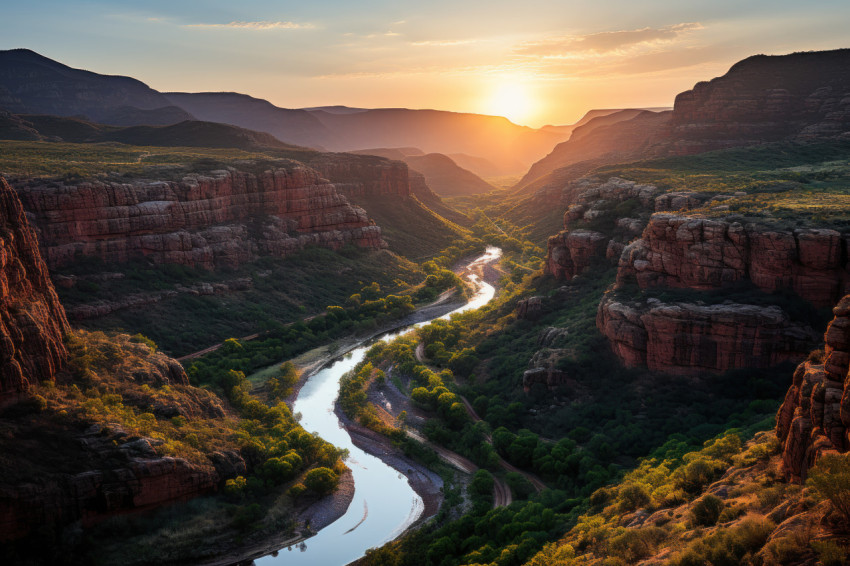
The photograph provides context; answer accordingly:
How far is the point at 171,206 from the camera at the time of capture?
297ft

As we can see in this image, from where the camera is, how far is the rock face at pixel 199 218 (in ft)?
258

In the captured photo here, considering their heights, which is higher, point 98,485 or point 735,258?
point 735,258

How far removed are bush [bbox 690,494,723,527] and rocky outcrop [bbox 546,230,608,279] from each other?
50.7 meters

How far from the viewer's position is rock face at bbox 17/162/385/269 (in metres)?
78.5

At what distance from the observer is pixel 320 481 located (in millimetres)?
50531

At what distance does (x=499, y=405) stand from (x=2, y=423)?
38.7m

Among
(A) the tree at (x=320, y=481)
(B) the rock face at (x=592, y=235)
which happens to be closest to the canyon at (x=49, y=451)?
(A) the tree at (x=320, y=481)

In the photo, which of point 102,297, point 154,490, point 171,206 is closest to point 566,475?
point 154,490

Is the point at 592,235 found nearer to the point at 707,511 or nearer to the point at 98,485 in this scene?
the point at 707,511

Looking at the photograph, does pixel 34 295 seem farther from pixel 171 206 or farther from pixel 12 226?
pixel 171 206

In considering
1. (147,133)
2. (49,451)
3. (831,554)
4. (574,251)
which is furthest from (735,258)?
(147,133)

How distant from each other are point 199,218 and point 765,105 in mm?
118603

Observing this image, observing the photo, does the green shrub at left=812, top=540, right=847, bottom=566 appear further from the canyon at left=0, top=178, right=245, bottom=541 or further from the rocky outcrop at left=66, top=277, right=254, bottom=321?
the rocky outcrop at left=66, top=277, right=254, bottom=321

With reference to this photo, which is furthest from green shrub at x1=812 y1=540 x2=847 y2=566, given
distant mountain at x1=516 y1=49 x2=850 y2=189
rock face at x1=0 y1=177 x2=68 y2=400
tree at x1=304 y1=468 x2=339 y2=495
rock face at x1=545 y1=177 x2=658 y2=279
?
distant mountain at x1=516 y1=49 x2=850 y2=189
